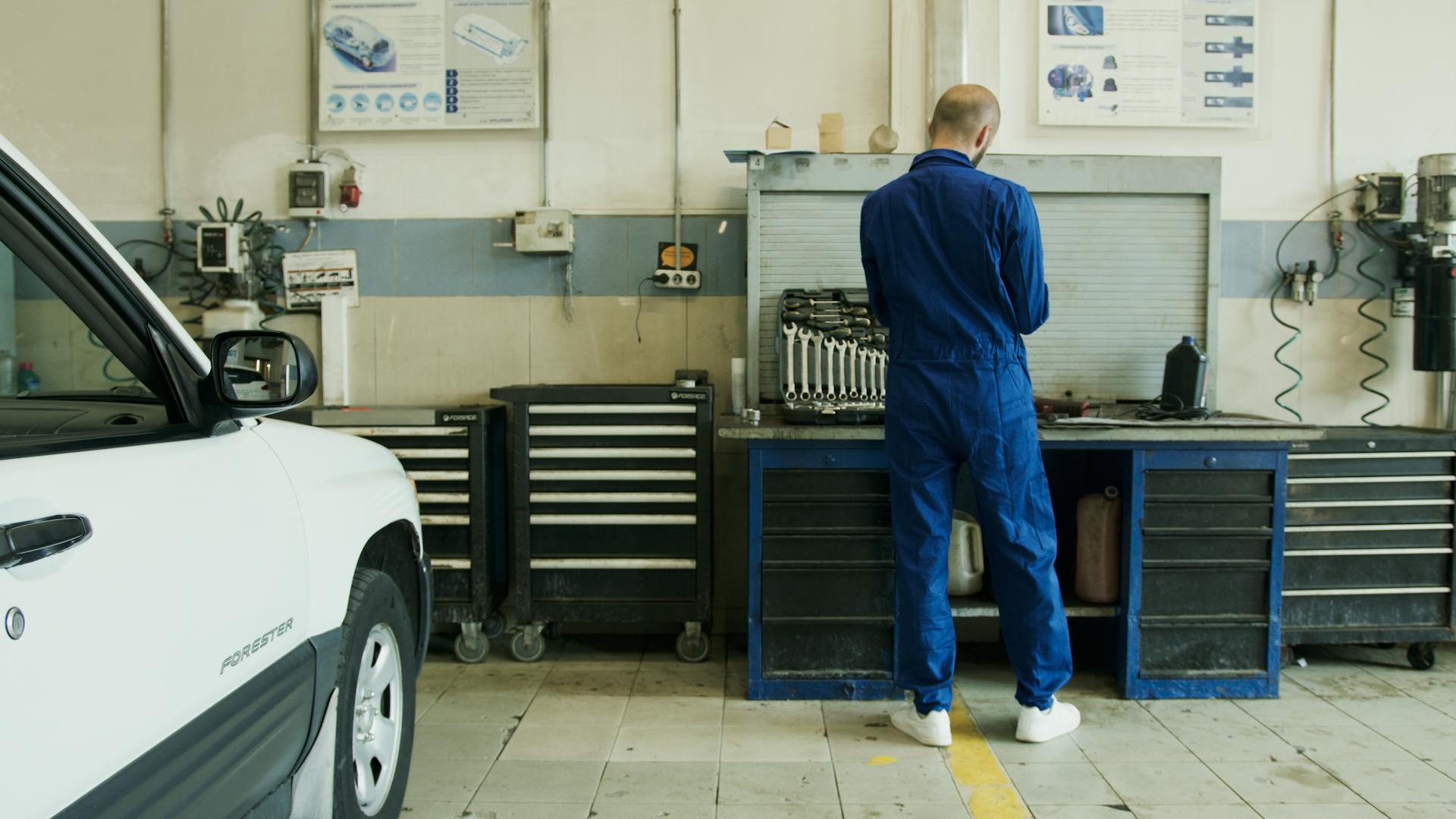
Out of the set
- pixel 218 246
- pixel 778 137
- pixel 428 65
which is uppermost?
pixel 428 65

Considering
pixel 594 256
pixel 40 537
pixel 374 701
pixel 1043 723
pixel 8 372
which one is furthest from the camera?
pixel 594 256

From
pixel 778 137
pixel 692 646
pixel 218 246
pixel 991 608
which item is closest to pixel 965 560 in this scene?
pixel 991 608

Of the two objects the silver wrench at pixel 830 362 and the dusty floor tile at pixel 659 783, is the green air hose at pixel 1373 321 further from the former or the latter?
the dusty floor tile at pixel 659 783

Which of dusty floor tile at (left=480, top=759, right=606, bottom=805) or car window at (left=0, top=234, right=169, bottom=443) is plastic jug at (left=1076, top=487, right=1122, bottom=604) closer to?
dusty floor tile at (left=480, top=759, right=606, bottom=805)

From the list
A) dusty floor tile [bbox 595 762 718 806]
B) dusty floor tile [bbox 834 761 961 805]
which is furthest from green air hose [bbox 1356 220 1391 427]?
dusty floor tile [bbox 595 762 718 806]

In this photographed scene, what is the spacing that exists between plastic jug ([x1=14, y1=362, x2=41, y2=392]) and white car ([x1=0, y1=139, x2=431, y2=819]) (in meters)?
2.37

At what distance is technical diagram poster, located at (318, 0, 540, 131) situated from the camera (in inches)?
137

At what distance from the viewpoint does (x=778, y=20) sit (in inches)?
138

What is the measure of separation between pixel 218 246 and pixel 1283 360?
12.5ft

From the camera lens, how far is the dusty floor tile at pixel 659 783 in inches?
87.4

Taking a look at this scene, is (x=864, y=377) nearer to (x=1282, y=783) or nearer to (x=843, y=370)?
(x=843, y=370)

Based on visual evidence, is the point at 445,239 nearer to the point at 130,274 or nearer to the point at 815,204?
the point at 815,204

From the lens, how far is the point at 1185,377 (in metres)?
3.16

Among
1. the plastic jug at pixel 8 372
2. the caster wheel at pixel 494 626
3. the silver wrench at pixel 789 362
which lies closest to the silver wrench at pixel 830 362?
the silver wrench at pixel 789 362
